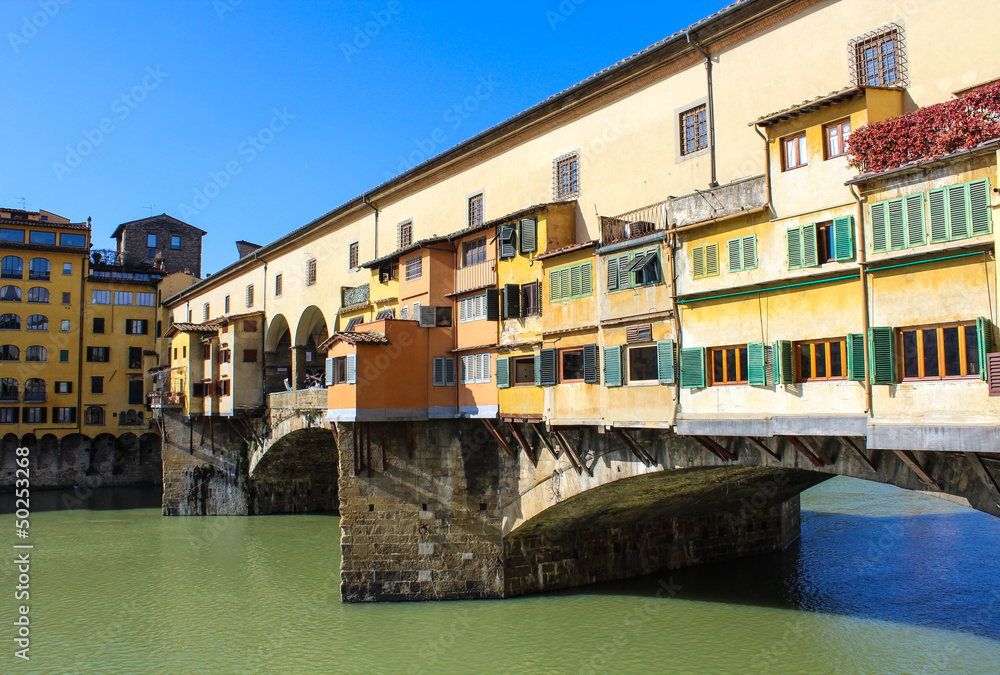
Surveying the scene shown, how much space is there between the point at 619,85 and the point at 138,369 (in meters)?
50.6

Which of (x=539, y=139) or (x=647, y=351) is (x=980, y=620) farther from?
(x=539, y=139)

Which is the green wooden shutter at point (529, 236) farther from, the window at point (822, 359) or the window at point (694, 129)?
the window at point (822, 359)

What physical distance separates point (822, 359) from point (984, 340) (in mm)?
2849

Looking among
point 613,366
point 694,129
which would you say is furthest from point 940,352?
point 694,129

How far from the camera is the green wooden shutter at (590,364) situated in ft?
61.1

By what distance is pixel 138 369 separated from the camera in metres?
58.9

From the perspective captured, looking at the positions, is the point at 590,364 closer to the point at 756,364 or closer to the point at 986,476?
the point at 756,364

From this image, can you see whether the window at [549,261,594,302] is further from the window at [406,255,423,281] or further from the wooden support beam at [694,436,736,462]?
the window at [406,255,423,281]

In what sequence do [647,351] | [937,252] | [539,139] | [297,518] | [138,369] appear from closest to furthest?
[937,252] < [647,351] < [539,139] < [297,518] < [138,369]

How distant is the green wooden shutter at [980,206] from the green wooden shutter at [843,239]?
1934 mm

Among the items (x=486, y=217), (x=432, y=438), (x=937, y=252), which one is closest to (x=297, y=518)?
(x=432, y=438)

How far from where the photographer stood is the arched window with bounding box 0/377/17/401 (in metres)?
53.4

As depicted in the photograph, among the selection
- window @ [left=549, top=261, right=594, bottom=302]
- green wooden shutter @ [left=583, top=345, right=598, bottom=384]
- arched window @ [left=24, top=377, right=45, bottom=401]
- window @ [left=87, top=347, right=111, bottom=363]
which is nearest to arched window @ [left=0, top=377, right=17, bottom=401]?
arched window @ [left=24, top=377, right=45, bottom=401]

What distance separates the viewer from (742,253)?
599 inches
